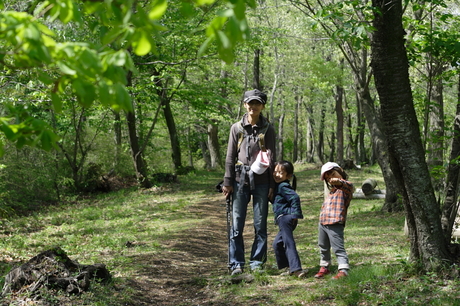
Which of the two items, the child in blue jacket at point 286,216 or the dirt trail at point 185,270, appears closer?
the dirt trail at point 185,270

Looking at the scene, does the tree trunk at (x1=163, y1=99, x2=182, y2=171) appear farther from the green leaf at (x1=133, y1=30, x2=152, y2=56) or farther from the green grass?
the green leaf at (x1=133, y1=30, x2=152, y2=56)

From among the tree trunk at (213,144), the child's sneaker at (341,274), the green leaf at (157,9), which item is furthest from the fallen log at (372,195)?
the tree trunk at (213,144)

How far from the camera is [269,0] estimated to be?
25281 millimetres

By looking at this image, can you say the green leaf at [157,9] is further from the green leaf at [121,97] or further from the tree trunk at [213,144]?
the tree trunk at [213,144]

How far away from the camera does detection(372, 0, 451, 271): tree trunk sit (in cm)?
453

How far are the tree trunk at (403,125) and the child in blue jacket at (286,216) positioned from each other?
1.43m

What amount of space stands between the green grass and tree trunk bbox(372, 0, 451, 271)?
408 millimetres

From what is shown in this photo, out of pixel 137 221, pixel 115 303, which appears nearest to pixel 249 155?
pixel 115 303

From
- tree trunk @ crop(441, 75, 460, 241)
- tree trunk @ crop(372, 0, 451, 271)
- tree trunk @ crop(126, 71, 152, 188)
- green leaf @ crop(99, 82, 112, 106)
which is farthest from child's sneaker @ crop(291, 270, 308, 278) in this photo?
tree trunk @ crop(126, 71, 152, 188)

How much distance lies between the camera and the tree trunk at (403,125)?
453cm

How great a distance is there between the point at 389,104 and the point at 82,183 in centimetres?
1484

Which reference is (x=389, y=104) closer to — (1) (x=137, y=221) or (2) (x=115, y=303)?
(2) (x=115, y=303)

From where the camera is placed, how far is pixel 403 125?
456 centimetres

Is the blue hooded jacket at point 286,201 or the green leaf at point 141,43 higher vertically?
the green leaf at point 141,43
